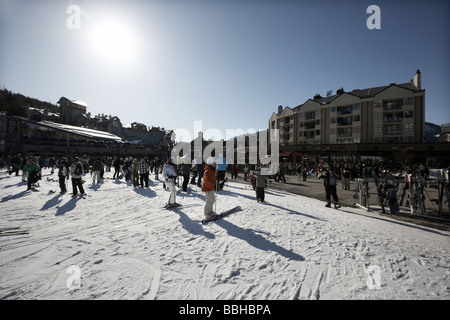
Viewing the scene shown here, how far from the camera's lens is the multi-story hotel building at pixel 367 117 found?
3381 centimetres

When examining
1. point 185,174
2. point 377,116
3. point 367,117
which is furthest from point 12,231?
point 377,116

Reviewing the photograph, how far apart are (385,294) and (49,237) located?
6021mm

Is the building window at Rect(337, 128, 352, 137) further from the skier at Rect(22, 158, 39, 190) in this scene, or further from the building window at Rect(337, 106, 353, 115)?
the skier at Rect(22, 158, 39, 190)

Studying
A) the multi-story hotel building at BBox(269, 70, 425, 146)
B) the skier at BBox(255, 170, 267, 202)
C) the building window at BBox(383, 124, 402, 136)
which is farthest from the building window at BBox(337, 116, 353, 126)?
the skier at BBox(255, 170, 267, 202)

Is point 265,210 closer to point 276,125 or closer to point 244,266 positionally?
point 244,266

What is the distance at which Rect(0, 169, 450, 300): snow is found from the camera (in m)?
2.53

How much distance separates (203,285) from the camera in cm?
263

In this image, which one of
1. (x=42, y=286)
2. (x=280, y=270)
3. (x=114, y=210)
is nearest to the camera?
(x=42, y=286)

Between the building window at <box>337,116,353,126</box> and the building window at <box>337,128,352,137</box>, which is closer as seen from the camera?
the building window at <box>337,128,352,137</box>

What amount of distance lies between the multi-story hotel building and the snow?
38.7 meters

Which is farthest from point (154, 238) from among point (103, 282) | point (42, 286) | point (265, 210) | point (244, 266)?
point (265, 210)

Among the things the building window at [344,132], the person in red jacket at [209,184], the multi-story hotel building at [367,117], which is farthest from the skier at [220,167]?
the building window at [344,132]
